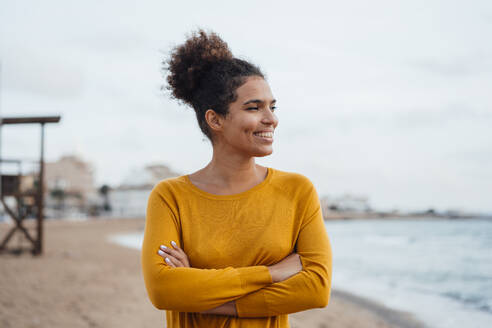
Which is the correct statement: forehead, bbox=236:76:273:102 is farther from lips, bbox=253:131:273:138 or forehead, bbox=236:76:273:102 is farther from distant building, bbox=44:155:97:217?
distant building, bbox=44:155:97:217

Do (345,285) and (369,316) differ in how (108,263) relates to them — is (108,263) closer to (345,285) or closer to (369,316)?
(345,285)

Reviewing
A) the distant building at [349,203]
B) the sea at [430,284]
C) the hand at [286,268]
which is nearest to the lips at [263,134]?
the hand at [286,268]

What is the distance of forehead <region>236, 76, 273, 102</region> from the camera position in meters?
1.60

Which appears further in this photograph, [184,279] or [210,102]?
[210,102]

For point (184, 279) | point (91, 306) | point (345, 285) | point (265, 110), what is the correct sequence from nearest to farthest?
1. point (184, 279)
2. point (265, 110)
3. point (91, 306)
4. point (345, 285)

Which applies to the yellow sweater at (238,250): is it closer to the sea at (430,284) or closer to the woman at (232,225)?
the woman at (232,225)

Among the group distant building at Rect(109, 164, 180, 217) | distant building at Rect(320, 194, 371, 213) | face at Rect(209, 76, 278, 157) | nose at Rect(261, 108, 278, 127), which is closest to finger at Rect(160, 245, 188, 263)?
face at Rect(209, 76, 278, 157)

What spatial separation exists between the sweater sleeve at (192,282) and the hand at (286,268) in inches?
1.2

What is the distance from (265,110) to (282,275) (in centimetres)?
60

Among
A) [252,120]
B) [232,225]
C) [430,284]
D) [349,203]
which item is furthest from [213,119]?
[349,203]

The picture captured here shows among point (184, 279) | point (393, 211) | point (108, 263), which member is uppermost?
point (184, 279)

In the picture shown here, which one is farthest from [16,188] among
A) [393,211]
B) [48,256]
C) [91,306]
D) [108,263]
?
[393,211]

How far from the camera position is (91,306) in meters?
6.21

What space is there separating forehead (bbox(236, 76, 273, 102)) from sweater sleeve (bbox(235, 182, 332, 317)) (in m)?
0.43
